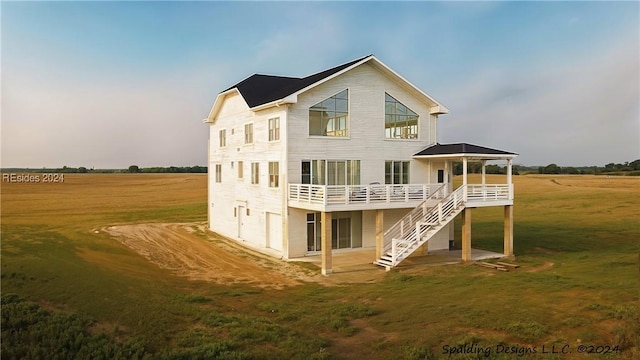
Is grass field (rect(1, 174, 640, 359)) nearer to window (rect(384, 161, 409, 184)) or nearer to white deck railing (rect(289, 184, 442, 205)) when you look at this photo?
white deck railing (rect(289, 184, 442, 205))

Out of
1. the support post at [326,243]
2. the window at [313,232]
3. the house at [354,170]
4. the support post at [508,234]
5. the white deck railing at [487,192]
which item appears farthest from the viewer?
the window at [313,232]

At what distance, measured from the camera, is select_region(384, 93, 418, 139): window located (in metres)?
27.6

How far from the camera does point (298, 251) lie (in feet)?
82.6

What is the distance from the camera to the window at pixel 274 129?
25922 millimetres

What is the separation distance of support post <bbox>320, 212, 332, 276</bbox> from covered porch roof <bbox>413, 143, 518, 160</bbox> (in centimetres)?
821

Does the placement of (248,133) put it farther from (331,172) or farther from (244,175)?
(331,172)

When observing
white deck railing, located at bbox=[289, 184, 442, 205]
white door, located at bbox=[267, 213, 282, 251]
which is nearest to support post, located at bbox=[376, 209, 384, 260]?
white deck railing, located at bbox=[289, 184, 442, 205]

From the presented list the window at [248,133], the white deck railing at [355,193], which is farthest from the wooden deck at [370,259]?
the window at [248,133]

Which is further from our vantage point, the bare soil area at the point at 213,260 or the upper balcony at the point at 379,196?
the upper balcony at the point at 379,196

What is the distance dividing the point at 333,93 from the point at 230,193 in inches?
478

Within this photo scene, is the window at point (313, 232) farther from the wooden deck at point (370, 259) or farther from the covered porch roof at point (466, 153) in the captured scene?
the covered porch roof at point (466, 153)

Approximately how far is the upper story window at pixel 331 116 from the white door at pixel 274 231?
5459mm

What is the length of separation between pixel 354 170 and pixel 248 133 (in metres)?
8.07

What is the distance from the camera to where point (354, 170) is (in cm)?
2650
